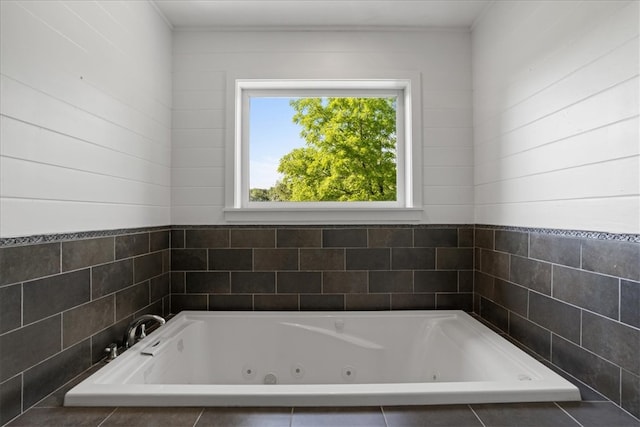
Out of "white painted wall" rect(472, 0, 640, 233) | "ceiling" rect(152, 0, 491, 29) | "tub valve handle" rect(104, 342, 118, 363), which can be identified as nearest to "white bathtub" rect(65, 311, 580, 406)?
"tub valve handle" rect(104, 342, 118, 363)

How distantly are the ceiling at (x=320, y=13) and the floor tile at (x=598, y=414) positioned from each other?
2052mm

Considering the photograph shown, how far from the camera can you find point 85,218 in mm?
1463

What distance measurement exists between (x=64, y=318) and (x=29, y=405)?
29cm

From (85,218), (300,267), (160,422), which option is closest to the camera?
(160,422)

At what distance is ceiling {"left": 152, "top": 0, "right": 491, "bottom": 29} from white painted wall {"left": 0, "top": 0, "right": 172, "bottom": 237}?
0.22 m

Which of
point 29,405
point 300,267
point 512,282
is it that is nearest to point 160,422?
point 29,405

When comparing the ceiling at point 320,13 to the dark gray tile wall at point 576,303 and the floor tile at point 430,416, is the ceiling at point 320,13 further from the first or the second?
the floor tile at point 430,416

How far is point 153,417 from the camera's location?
115 centimetres

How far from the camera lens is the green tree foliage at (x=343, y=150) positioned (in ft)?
8.02

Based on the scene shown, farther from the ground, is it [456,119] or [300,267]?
[456,119]

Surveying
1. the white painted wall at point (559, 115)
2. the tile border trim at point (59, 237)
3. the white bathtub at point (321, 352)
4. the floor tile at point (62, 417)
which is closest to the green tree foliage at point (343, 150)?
the white painted wall at point (559, 115)

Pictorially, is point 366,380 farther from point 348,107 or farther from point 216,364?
point 348,107

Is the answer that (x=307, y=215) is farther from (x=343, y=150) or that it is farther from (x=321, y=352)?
(x=321, y=352)

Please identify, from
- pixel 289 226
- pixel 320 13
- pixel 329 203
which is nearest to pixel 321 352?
pixel 289 226
